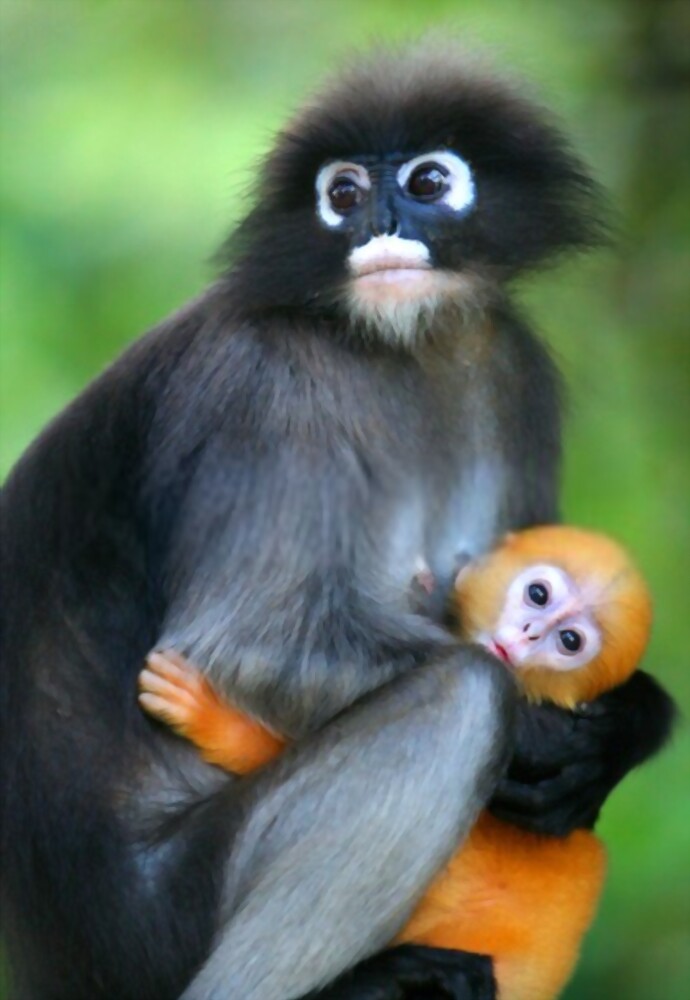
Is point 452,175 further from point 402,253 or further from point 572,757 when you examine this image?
point 572,757

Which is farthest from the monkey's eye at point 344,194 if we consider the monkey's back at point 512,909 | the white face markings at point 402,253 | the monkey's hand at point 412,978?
the monkey's hand at point 412,978

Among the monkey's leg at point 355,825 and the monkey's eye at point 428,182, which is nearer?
the monkey's leg at point 355,825

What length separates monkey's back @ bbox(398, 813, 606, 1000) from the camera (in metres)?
4.28

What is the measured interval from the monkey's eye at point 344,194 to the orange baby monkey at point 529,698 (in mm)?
845

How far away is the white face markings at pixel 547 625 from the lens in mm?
4449

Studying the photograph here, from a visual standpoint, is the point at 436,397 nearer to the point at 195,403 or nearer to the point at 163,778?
the point at 195,403

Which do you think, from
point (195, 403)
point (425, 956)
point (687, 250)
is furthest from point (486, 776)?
point (687, 250)

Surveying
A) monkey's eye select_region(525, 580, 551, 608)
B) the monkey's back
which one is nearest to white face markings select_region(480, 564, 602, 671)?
monkey's eye select_region(525, 580, 551, 608)

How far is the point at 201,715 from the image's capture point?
4234 mm

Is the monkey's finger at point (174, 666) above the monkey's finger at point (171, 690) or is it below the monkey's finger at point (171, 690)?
above

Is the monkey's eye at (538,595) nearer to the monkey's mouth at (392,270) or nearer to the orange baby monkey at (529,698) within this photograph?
the orange baby monkey at (529,698)

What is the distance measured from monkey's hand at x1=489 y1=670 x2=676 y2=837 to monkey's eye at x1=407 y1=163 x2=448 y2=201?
3.66 ft

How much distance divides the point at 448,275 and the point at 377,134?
1.11 ft

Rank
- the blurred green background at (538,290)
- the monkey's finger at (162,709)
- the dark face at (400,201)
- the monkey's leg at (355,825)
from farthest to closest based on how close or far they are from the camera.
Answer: the blurred green background at (538,290) < the dark face at (400,201) < the monkey's finger at (162,709) < the monkey's leg at (355,825)
